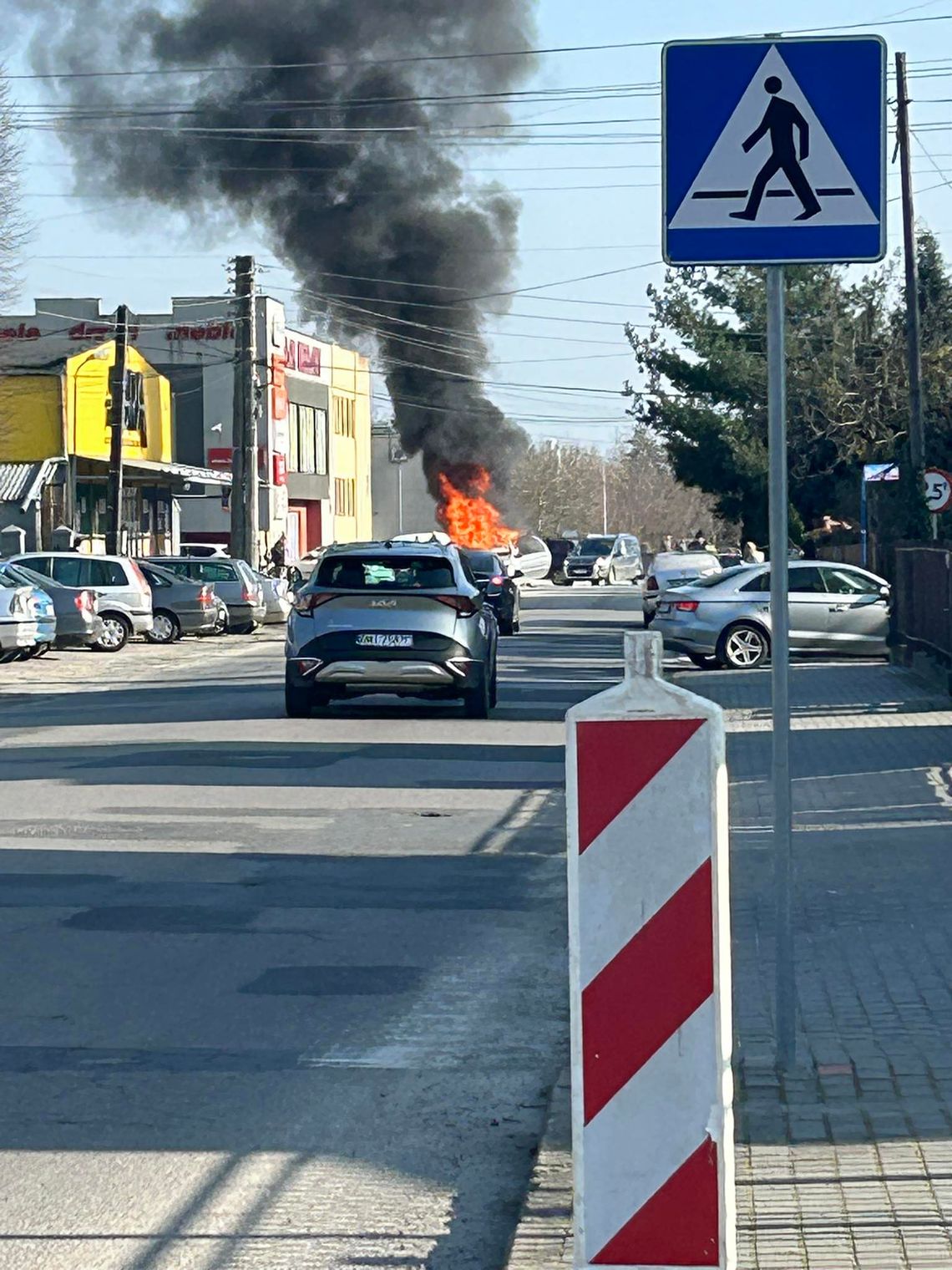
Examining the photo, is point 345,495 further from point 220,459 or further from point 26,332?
point 26,332

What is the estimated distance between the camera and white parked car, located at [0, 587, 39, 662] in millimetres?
26891

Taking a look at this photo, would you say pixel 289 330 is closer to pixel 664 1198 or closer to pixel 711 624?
pixel 711 624

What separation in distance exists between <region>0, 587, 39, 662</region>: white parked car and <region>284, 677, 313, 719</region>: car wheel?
8.93 meters

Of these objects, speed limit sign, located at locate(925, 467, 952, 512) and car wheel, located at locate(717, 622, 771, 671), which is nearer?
car wheel, located at locate(717, 622, 771, 671)

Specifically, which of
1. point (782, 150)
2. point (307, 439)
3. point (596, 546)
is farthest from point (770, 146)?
point (307, 439)

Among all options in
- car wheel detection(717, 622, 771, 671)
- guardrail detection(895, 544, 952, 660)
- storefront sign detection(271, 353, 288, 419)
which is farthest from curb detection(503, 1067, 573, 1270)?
storefront sign detection(271, 353, 288, 419)

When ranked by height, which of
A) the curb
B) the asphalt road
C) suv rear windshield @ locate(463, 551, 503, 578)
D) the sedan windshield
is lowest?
the asphalt road

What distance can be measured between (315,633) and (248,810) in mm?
5931

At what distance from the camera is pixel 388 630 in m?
18.4

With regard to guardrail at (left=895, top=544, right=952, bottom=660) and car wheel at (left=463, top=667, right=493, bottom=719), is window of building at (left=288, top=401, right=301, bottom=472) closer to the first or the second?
guardrail at (left=895, top=544, right=952, bottom=660)

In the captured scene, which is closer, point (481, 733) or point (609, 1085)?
point (609, 1085)

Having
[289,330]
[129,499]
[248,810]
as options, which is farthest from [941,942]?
[289,330]

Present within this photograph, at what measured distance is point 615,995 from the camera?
11.8 feet

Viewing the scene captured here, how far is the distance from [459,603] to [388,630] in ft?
2.56
